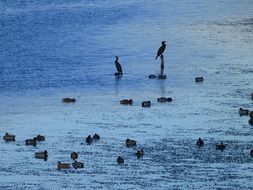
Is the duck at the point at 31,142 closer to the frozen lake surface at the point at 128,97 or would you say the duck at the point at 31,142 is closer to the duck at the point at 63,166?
the frozen lake surface at the point at 128,97

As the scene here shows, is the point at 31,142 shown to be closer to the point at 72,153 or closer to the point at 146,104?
the point at 72,153

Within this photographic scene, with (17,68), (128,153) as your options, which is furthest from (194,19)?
(128,153)

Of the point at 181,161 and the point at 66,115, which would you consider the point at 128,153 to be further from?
the point at 66,115

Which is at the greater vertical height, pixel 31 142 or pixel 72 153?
pixel 31 142

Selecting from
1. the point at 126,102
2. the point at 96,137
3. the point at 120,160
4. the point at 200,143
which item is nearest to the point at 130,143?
the point at 96,137

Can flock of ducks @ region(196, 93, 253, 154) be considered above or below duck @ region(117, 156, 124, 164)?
above

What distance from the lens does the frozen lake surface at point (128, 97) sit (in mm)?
36625

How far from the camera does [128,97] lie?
4822 centimetres

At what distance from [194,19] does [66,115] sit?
A: 3401 cm

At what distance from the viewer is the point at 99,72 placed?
54.6 m

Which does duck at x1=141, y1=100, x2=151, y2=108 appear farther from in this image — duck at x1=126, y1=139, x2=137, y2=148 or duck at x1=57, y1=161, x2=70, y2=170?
duck at x1=57, y1=161, x2=70, y2=170

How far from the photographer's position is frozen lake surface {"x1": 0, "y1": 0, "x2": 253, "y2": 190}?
36625 millimetres

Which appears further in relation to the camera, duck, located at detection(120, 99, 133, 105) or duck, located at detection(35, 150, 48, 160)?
duck, located at detection(120, 99, 133, 105)

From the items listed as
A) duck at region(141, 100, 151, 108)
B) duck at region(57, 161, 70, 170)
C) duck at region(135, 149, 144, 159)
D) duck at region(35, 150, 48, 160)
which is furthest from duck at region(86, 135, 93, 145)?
duck at region(141, 100, 151, 108)
